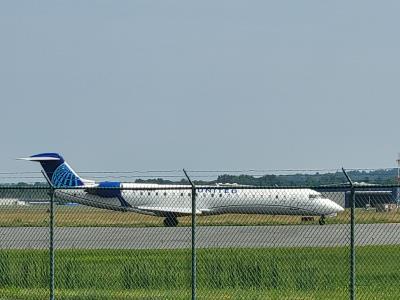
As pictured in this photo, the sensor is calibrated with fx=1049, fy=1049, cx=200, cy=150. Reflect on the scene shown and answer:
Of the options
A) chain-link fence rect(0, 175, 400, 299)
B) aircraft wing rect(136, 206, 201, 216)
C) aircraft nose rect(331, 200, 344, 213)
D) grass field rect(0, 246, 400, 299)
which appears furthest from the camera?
aircraft wing rect(136, 206, 201, 216)

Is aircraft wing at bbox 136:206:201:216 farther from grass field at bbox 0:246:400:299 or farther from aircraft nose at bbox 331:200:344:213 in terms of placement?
grass field at bbox 0:246:400:299

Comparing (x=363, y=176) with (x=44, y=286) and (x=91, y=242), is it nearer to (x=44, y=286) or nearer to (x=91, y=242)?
(x=44, y=286)

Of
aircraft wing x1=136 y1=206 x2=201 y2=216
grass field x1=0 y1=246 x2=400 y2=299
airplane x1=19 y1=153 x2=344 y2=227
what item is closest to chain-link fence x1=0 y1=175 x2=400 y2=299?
grass field x1=0 y1=246 x2=400 y2=299

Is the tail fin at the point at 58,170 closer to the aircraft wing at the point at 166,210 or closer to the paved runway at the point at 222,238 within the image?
the aircraft wing at the point at 166,210

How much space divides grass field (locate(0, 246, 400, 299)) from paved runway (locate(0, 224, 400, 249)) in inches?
217

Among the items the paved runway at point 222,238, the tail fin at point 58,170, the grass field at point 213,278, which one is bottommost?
the grass field at point 213,278

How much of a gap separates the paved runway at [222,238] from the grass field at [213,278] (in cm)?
552

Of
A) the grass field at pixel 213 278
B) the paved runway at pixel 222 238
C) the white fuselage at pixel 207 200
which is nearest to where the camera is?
the grass field at pixel 213 278

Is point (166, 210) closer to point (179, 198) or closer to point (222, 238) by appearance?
point (179, 198)

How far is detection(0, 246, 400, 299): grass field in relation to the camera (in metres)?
18.8

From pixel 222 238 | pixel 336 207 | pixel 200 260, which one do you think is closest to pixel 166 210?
pixel 336 207

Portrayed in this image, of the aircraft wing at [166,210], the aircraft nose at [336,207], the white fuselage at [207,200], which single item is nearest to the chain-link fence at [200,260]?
the white fuselage at [207,200]

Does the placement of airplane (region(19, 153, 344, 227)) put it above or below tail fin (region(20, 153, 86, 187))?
below

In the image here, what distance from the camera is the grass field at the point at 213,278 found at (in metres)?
18.8
